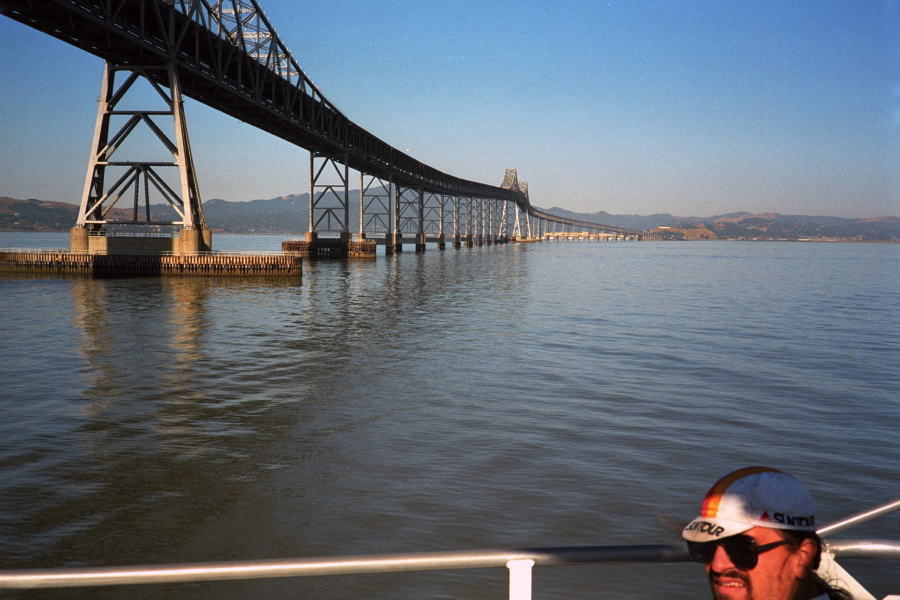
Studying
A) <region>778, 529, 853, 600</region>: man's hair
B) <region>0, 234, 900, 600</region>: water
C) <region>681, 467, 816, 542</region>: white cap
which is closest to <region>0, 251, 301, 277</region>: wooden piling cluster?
<region>0, 234, 900, 600</region>: water

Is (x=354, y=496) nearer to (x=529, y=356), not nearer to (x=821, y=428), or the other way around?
(x=821, y=428)

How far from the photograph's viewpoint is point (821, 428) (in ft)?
35.9

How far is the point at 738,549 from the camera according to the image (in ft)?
6.60

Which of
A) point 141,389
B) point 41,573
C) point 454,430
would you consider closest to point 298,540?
point 454,430

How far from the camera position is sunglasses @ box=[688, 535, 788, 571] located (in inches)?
78.8

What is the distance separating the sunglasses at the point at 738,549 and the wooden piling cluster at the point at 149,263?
4463 cm

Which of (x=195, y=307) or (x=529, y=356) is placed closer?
→ (x=529, y=356)

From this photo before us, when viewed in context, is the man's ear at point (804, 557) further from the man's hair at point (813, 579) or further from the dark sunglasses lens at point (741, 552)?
the dark sunglasses lens at point (741, 552)

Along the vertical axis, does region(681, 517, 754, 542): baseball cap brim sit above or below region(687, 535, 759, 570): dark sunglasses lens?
above

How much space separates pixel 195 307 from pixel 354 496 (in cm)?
2237

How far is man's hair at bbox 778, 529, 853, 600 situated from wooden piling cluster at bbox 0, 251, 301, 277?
44.6 m

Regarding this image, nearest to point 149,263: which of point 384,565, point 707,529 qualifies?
point 384,565

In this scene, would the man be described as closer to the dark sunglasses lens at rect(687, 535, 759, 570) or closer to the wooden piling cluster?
the dark sunglasses lens at rect(687, 535, 759, 570)

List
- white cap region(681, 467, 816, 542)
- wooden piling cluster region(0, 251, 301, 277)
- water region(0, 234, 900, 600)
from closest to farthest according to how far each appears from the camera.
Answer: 1. white cap region(681, 467, 816, 542)
2. water region(0, 234, 900, 600)
3. wooden piling cluster region(0, 251, 301, 277)
